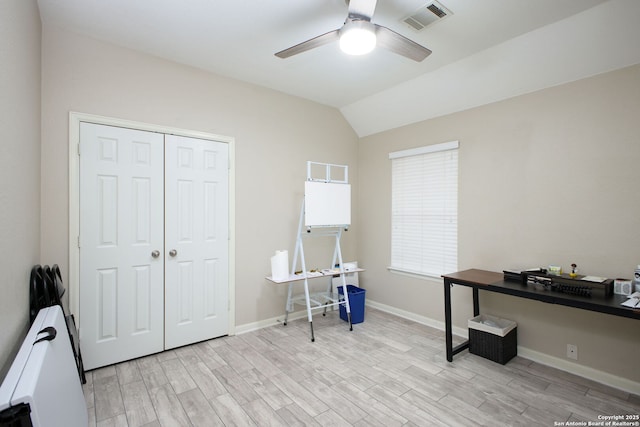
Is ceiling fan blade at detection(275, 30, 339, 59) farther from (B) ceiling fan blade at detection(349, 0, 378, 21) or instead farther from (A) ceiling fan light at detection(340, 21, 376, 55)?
(B) ceiling fan blade at detection(349, 0, 378, 21)

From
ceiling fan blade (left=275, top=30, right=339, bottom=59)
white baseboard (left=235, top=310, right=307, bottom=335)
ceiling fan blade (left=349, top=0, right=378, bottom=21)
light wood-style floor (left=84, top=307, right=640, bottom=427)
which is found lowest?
light wood-style floor (left=84, top=307, right=640, bottom=427)

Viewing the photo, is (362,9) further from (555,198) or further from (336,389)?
(336,389)

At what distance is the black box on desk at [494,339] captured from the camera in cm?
276

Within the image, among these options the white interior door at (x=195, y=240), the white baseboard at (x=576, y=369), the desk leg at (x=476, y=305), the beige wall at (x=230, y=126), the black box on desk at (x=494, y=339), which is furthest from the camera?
the desk leg at (x=476, y=305)

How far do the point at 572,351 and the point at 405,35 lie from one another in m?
3.03

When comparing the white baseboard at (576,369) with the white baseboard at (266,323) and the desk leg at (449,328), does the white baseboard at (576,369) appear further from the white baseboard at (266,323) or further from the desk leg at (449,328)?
the white baseboard at (266,323)

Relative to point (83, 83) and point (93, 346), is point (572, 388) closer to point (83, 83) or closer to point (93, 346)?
point (93, 346)

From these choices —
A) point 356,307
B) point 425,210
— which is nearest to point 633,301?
point 425,210

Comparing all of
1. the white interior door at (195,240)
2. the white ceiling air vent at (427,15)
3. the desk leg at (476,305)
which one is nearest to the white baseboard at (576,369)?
the desk leg at (476,305)

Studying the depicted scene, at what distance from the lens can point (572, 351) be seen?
2629 millimetres

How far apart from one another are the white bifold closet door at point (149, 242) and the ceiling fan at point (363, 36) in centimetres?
161

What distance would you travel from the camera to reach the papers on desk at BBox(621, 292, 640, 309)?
6.47ft

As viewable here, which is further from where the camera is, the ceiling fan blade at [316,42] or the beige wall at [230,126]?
the beige wall at [230,126]

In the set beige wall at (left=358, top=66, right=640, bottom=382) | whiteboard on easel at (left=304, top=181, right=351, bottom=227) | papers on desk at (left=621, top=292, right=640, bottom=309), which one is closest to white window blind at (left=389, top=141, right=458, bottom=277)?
beige wall at (left=358, top=66, right=640, bottom=382)
